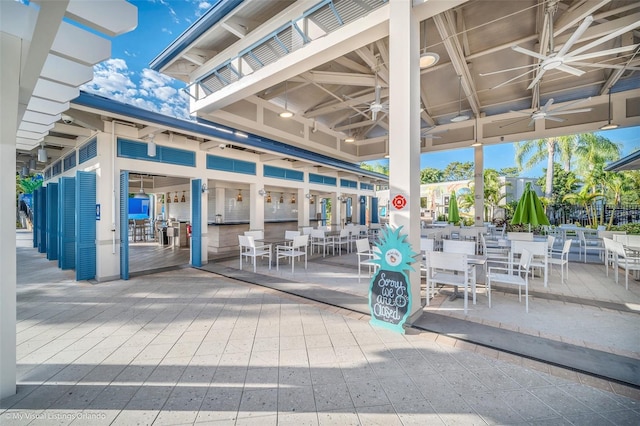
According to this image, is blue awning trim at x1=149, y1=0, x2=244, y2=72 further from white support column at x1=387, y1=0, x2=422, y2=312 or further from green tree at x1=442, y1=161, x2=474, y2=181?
green tree at x1=442, y1=161, x2=474, y2=181

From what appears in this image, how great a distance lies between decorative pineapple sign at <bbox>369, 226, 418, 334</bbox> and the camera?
10.3 feet

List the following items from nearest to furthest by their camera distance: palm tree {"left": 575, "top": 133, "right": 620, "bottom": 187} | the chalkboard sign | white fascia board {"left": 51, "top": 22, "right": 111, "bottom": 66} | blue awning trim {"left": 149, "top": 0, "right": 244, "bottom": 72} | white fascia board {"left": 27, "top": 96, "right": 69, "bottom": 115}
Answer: white fascia board {"left": 51, "top": 22, "right": 111, "bottom": 66} → white fascia board {"left": 27, "top": 96, "right": 69, "bottom": 115} → the chalkboard sign → blue awning trim {"left": 149, "top": 0, "right": 244, "bottom": 72} → palm tree {"left": 575, "top": 133, "right": 620, "bottom": 187}

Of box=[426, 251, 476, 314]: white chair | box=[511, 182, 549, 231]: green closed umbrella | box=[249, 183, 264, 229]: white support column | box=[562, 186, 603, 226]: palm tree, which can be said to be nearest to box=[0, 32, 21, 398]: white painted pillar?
box=[426, 251, 476, 314]: white chair

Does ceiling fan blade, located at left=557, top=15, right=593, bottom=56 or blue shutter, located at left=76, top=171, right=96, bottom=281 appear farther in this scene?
blue shutter, located at left=76, top=171, right=96, bottom=281

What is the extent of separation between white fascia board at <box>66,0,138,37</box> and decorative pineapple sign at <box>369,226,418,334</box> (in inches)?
123

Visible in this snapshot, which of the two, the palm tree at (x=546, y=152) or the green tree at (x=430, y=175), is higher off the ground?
the green tree at (x=430, y=175)

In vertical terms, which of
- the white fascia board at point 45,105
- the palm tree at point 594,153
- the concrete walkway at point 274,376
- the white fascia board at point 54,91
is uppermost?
the palm tree at point 594,153

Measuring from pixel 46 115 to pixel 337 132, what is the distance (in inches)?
372

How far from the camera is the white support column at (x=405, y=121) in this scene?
10.9ft

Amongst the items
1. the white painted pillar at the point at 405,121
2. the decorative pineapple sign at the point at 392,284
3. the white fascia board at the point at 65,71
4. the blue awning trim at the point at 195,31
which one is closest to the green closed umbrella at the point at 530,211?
the white painted pillar at the point at 405,121

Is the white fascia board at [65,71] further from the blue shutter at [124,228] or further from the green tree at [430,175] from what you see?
the green tree at [430,175]

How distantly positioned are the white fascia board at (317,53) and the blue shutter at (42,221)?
863 cm

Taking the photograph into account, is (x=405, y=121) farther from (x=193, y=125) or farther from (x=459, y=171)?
(x=459, y=171)

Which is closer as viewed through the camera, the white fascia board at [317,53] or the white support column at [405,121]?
the white support column at [405,121]
